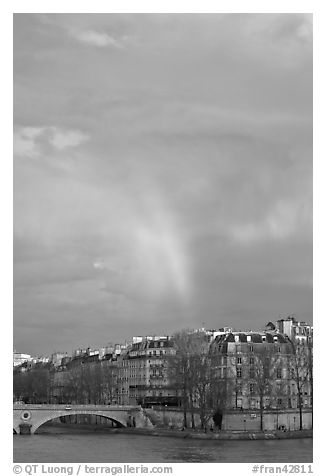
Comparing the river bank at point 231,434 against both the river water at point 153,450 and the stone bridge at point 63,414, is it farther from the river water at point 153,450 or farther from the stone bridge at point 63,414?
the stone bridge at point 63,414

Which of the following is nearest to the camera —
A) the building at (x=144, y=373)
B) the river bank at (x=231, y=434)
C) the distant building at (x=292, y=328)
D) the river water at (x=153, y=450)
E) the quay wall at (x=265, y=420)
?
the river water at (x=153, y=450)

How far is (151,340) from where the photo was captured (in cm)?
2830

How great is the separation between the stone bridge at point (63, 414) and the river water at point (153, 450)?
5.52 feet

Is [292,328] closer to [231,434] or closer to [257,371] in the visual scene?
[257,371]

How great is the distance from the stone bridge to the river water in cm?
168

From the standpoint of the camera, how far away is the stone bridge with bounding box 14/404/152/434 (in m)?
18.0

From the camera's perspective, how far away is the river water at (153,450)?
1115 cm

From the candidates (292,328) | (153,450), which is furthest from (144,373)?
(153,450)

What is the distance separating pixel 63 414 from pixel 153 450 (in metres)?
6.04

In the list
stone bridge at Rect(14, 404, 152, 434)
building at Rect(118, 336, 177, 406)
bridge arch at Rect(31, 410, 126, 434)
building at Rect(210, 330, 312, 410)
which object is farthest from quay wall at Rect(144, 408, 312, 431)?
building at Rect(118, 336, 177, 406)

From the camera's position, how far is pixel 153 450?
1303 centimetres

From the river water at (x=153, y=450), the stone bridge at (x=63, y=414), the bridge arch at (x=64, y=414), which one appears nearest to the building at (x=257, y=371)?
the stone bridge at (x=63, y=414)
